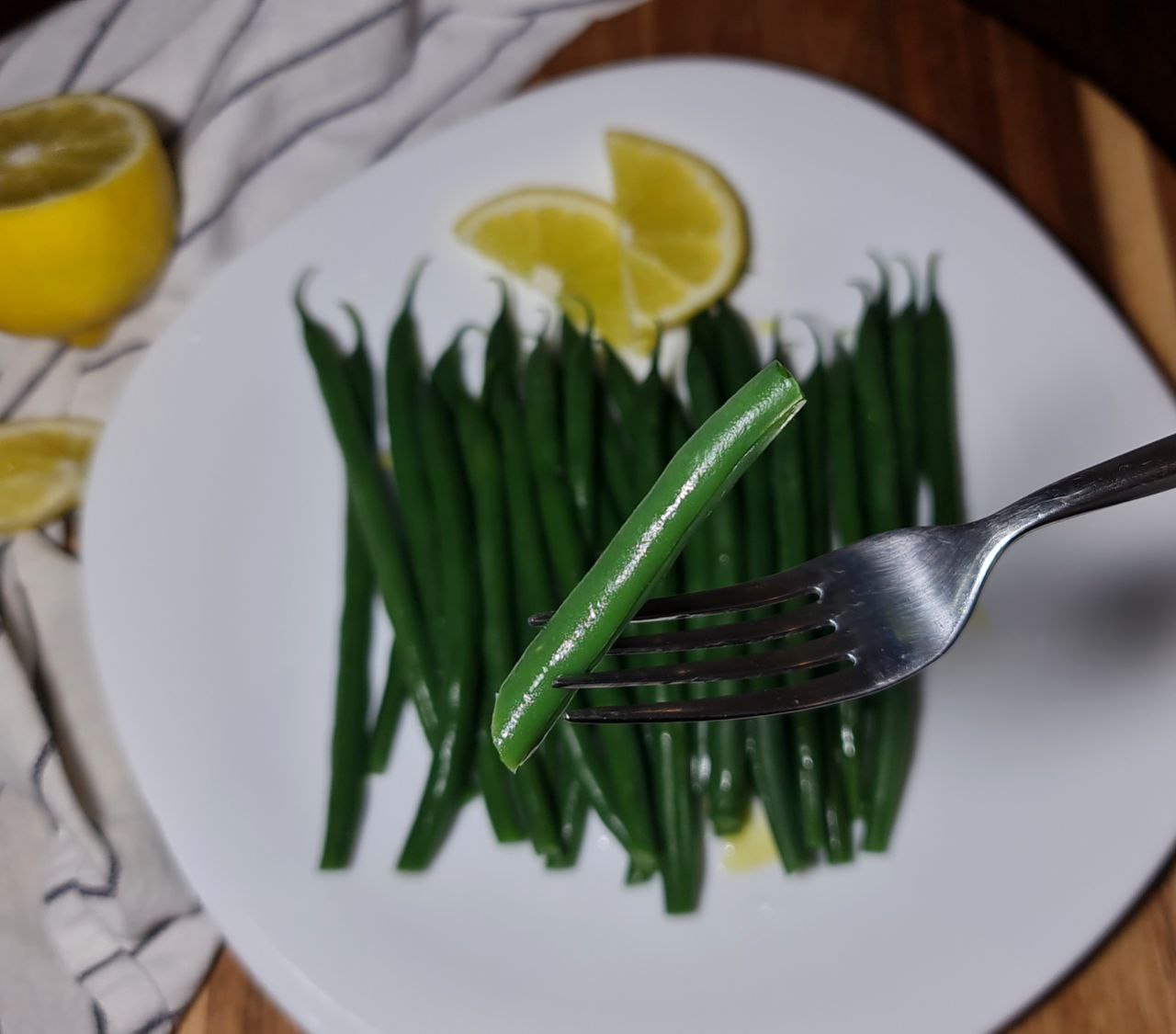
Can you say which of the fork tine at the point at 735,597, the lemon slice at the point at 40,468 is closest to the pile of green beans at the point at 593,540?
the fork tine at the point at 735,597

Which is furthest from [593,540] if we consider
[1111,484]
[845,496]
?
[1111,484]

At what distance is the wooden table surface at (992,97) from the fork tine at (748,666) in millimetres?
1165

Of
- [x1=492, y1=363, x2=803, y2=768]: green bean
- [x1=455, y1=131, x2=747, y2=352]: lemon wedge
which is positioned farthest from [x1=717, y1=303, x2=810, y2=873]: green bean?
[x1=492, y1=363, x2=803, y2=768]: green bean

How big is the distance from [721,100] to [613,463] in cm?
85

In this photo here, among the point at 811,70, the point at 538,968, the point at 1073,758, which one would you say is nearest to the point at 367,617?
the point at 538,968

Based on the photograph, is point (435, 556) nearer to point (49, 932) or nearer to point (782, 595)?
point (782, 595)

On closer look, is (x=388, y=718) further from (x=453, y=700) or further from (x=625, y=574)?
(x=625, y=574)

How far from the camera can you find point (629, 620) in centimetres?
138

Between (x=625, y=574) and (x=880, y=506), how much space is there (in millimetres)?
886

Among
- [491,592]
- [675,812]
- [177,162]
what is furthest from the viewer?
[177,162]

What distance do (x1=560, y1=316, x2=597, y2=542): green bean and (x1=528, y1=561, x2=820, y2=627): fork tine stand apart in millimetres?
561

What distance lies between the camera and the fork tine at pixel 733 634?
1578mm

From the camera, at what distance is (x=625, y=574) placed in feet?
4.42

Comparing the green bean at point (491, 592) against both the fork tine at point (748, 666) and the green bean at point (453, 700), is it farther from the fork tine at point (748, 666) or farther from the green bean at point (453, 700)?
the fork tine at point (748, 666)
